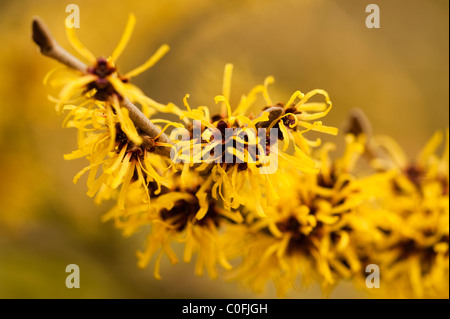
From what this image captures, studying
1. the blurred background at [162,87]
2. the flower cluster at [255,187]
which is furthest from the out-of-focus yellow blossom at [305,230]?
the blurred background at [162,87]

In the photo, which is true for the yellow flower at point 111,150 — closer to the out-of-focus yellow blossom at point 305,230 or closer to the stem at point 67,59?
the stem at point 67,59

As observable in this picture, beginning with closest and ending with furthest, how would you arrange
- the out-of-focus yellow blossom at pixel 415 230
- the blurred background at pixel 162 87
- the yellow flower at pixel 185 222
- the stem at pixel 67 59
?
1. the stem at pixel 67 59
2. the yellow flower at pixel 185 222
3. the out-of-focus yellow blossom at pixel 415 230
4. the blurred background at pixel 162 87

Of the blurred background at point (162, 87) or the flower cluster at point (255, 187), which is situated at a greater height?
the blurred background at point (162, 87)

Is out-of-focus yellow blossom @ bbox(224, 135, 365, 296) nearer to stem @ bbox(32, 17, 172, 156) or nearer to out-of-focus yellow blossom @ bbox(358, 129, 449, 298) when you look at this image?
out-of-focus yellow blossom @ bbox(358, 129, 449, 298)

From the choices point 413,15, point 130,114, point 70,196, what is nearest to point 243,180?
point 130,114

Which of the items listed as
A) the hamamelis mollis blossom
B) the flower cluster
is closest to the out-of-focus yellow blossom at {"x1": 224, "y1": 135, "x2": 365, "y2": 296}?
the flower cluster

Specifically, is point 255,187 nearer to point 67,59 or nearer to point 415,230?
point 67,59

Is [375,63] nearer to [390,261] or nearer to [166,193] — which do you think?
[390,261]

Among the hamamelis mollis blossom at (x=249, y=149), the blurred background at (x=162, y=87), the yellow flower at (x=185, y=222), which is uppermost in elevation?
the blurred background at (x=162, y=87)
